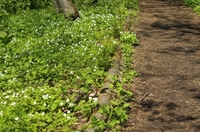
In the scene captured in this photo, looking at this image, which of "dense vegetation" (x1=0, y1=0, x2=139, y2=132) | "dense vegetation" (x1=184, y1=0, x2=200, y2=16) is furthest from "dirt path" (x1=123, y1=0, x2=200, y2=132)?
"dense vegetation" (x1=184, y1=0, x2=200, y2=16)

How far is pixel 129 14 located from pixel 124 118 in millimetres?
9697

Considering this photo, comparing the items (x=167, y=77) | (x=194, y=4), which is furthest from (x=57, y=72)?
(x=194, y=4)

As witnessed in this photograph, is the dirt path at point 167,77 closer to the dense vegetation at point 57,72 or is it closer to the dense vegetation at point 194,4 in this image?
the dense vegetation at point 57,72

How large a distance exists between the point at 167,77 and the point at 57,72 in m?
2.57

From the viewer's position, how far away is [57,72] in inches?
301

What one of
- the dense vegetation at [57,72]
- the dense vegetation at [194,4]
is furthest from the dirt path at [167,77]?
the dense vegetation at [194,4]

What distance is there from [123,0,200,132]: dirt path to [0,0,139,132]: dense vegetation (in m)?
0.35

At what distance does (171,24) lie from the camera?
14055mm

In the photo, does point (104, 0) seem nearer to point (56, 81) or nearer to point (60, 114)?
point (56, 81)

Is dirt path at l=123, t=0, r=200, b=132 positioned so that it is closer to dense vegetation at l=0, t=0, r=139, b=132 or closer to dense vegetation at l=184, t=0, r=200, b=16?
dense vegetation at l=0, t=0, r=139, b=132

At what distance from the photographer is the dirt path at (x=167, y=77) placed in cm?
559

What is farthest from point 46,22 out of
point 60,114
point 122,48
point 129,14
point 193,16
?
point 60,114

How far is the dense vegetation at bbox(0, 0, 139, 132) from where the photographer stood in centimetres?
531

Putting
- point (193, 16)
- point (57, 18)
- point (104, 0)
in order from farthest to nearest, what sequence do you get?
point (104, 0)
point (193, 16)
point (57, 18)
